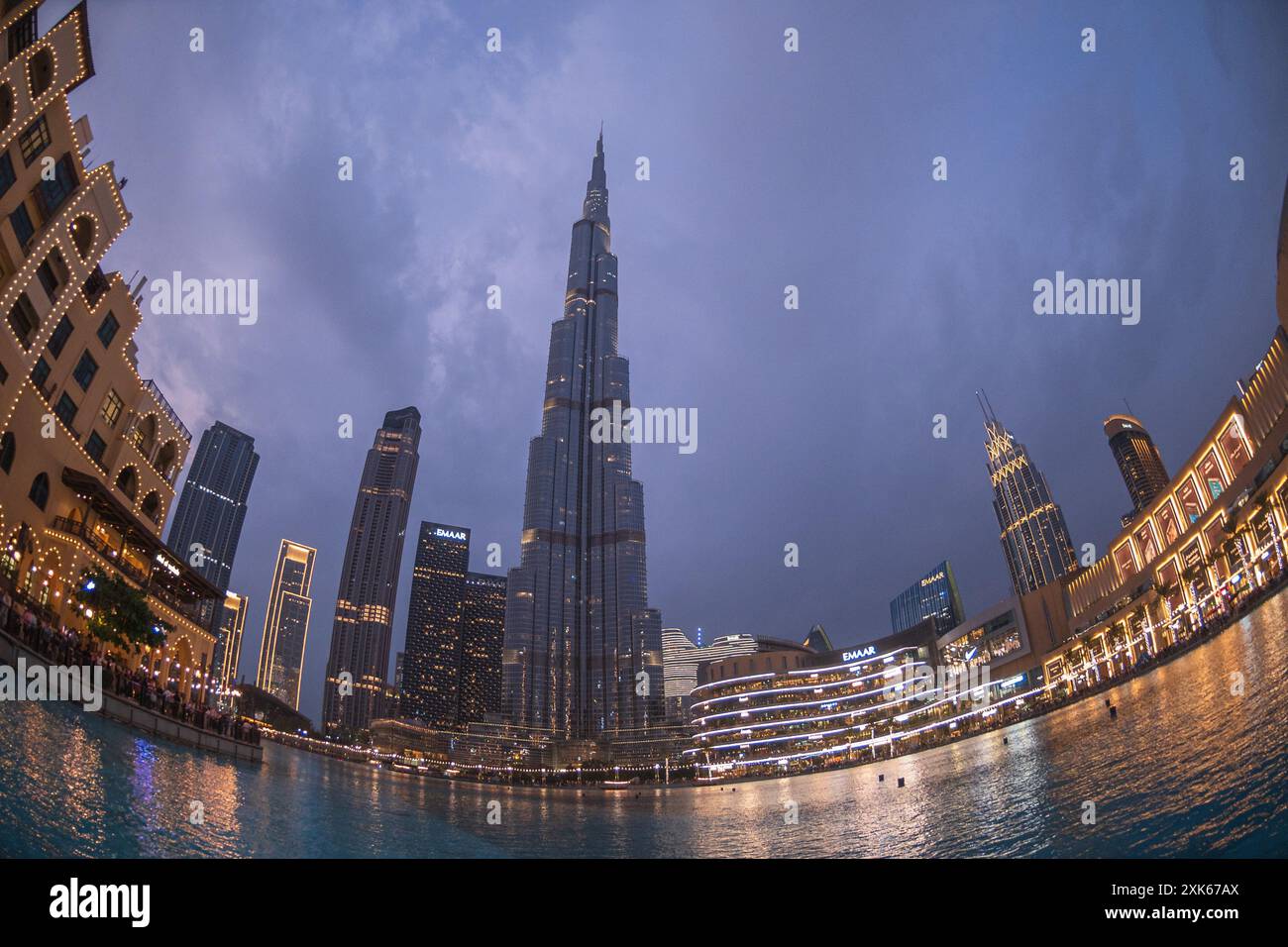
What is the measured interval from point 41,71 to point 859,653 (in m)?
150

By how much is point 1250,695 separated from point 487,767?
172m

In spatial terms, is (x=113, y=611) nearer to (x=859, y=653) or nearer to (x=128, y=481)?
(x=128, y=481)

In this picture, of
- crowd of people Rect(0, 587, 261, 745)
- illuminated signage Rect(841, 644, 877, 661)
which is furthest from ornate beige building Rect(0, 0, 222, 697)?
illuminated signage Rect(841, 644, 877, 661)

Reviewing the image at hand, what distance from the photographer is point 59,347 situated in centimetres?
3762

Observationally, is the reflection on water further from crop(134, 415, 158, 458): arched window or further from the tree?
crop(134, 415, 158, 458): arched window

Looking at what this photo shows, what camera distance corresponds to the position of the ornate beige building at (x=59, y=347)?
31.6 m

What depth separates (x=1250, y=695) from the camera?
80.9ft

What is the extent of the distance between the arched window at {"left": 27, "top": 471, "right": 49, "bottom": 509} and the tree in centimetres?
556

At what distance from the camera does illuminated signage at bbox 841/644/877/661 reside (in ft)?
470

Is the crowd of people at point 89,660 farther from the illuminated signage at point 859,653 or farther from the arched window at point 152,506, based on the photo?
the illuminated signage at point 859,653

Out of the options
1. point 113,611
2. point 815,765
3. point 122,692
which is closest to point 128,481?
point 113,611
